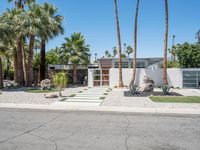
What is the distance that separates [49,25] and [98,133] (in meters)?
20.0

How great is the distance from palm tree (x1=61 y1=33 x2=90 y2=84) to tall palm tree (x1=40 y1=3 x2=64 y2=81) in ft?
11.6

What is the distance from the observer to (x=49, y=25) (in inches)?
938

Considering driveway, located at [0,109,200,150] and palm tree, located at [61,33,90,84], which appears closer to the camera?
driveway, located at [0,109,200,150]

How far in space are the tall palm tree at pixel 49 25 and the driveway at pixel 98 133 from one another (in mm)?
16865

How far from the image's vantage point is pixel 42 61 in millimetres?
26734

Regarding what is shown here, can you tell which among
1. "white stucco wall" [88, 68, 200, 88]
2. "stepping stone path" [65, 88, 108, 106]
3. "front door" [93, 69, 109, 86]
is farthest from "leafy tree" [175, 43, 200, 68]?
"stepping stone path" [65, 88, 108, 106]

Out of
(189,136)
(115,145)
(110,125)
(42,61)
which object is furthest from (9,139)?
(42,61)

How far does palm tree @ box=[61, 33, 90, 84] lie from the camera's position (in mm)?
28969

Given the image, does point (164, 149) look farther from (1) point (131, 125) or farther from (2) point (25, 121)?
(2) point (25, 121)

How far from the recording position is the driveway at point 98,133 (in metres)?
5.01

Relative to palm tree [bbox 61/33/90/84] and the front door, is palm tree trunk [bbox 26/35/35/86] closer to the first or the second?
palm tree [bbox 61/33/90/84]

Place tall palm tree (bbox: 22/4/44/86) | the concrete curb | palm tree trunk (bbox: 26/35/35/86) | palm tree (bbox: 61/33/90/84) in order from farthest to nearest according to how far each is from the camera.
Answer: palm tree (bbox: 61/33/90/84) → palm tree trunk (bbox: 26/35/35/86) → tall palm tree (bbox: 22/4/44/86) → the concrete curb

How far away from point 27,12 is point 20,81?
797 centimetres

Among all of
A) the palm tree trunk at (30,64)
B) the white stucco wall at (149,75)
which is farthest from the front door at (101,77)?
the palm tree trunk at (30,64)
